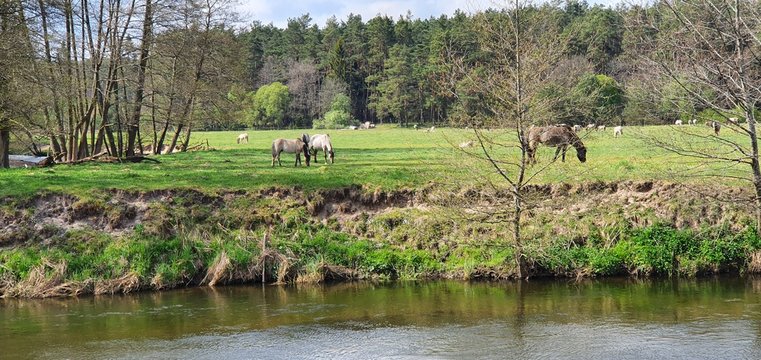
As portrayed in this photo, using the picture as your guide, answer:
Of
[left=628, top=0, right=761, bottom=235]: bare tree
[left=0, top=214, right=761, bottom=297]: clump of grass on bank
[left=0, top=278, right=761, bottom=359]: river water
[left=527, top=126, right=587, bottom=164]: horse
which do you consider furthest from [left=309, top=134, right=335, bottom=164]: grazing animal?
[left=628, top=0, right=761, bottom=235]: bare tree

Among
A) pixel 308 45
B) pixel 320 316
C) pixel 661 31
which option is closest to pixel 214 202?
pixel 320 316

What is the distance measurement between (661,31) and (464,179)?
19.5ft

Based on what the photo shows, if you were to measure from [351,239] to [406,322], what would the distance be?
555 centimetres

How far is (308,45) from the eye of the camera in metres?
111

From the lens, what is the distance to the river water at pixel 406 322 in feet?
40.1

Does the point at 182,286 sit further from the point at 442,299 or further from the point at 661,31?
the point at 661,31

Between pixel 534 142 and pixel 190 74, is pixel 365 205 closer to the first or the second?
pixel 534 142

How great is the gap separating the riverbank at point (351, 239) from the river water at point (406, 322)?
63cm

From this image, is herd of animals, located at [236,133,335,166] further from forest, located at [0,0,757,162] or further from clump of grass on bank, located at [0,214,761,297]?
clump of grass on bank, located at [0,214,761,297]

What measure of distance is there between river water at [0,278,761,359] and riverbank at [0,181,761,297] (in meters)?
0.63

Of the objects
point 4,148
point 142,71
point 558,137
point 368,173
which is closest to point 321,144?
point 368,173

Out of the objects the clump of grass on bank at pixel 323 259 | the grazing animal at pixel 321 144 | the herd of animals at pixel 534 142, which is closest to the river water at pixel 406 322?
the clump of grass on bank at pixel 323 259

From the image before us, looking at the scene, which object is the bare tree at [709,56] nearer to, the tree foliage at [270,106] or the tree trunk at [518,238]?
the tree trunk at [518,238]

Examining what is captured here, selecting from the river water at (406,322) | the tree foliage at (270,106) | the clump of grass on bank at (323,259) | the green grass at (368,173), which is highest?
the tree foliage at (270,106)
